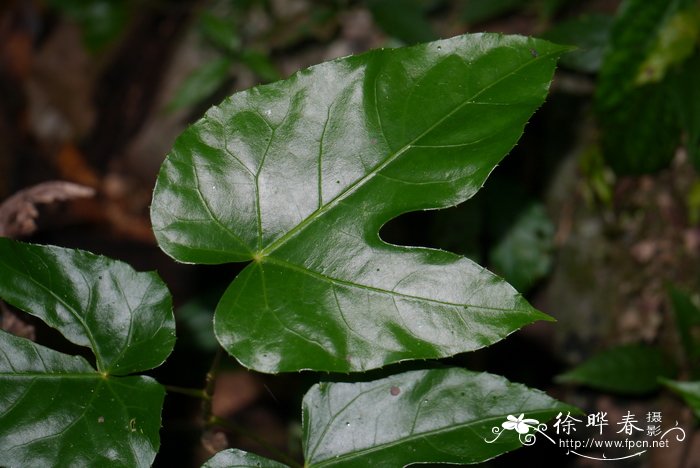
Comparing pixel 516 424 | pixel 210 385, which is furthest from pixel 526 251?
pixel 210 385

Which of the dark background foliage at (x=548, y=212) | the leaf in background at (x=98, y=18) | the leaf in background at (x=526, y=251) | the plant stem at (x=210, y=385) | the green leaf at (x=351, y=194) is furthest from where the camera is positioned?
the leaf in background at (x=98, y=18)

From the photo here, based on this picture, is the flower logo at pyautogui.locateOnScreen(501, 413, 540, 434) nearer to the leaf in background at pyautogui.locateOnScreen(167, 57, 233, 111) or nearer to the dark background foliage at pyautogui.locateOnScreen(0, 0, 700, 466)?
the dark background foliage at pyautogui.locateOnScreen(0, 0, 700, 466)

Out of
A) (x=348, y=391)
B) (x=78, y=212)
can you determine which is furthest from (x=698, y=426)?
(x=78, y=212)

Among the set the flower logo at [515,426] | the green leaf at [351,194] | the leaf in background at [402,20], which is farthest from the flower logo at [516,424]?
the leaf in background at [402,20]

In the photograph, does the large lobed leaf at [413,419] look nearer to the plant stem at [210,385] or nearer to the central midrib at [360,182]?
the plant stem at [210,385]

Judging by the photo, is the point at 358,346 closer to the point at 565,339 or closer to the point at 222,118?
the point at 222,118

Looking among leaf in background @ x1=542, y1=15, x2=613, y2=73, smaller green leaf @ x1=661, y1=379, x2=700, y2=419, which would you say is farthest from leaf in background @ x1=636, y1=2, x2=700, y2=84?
smaller green leaf @ x1=661, y1=379, x2=700, y2=419
